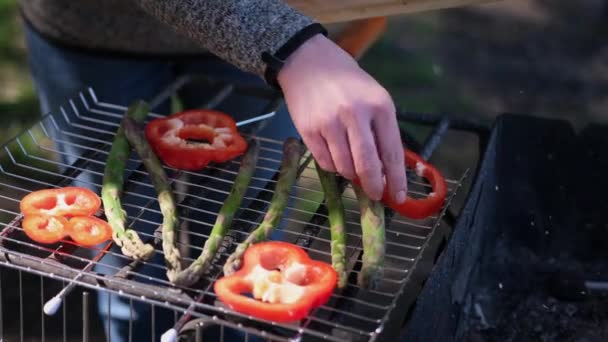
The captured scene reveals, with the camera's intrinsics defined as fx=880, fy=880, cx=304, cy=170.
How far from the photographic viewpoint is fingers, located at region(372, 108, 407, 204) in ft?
5.46

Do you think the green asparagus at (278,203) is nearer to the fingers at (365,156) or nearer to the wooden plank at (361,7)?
the fingers at (365,156)

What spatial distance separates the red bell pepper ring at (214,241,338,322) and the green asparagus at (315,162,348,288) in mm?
32

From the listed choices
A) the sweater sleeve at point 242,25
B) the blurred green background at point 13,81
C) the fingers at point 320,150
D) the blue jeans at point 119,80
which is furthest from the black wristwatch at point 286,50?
the blurred green background at point 13,81

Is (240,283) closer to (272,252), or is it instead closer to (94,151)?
(272,252)

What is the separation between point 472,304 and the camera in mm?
1797

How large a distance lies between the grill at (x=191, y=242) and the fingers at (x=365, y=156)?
0.53ft

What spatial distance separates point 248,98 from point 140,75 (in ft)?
1.07

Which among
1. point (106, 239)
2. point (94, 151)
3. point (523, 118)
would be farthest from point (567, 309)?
point (94, 151)

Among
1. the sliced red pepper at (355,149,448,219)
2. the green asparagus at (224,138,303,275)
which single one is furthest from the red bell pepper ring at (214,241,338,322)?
the sliced red pepper at (355,149,448,219)

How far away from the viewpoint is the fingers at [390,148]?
5.46 feet

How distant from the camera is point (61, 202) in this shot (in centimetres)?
188

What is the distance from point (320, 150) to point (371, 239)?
22cm

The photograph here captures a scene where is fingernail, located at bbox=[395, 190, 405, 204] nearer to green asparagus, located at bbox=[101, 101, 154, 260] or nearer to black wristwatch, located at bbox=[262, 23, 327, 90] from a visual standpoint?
black wristwatch, located at bbox=[262, 23, 327, 90]

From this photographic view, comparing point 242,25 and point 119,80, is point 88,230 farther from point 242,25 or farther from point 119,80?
point 119,80
